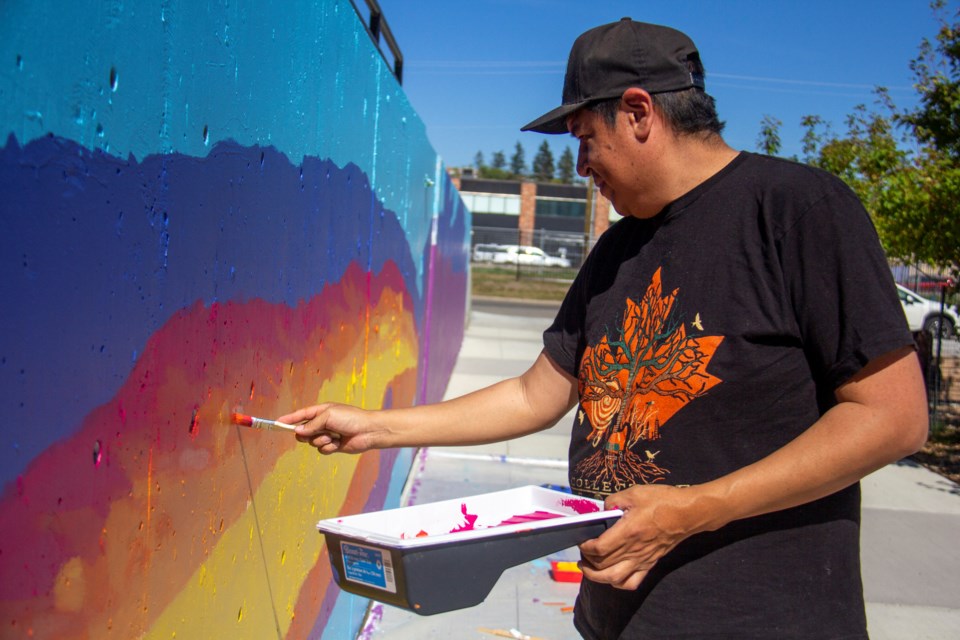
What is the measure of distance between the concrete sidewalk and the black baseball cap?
110 inches

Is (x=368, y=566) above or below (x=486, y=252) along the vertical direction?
below

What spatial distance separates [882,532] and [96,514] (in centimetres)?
538

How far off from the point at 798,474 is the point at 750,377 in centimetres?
21

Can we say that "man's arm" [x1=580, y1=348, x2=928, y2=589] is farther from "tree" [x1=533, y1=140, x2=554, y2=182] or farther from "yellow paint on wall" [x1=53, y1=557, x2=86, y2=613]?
"tree" [x1=533, y1=140, x2=554, y2=182]

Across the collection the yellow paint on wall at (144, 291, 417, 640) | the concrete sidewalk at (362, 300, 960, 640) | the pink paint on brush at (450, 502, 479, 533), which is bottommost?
the concrete sidewalk at (362, 300, 960, 640)

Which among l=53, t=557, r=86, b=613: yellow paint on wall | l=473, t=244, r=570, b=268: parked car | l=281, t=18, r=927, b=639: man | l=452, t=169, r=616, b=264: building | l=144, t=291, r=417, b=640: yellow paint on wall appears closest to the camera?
l=53, t=557, r=86, b=613: yellow paint on wall

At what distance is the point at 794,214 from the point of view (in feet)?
5.64

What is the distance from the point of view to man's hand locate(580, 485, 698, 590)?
5.41 feet

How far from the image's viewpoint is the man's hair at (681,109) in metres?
1.86

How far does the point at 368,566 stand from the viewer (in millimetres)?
1582

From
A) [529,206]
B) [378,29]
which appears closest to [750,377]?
[378,29]

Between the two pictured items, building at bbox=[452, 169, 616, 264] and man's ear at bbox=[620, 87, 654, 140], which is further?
building at bbox=[452, 169, 616, 264]

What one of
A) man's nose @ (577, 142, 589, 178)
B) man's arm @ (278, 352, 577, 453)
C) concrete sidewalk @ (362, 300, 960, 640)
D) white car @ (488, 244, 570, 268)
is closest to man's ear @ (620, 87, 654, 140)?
man's nose @ (577, 142, 589, 178)

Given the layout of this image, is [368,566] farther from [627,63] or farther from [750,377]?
[627,63]
